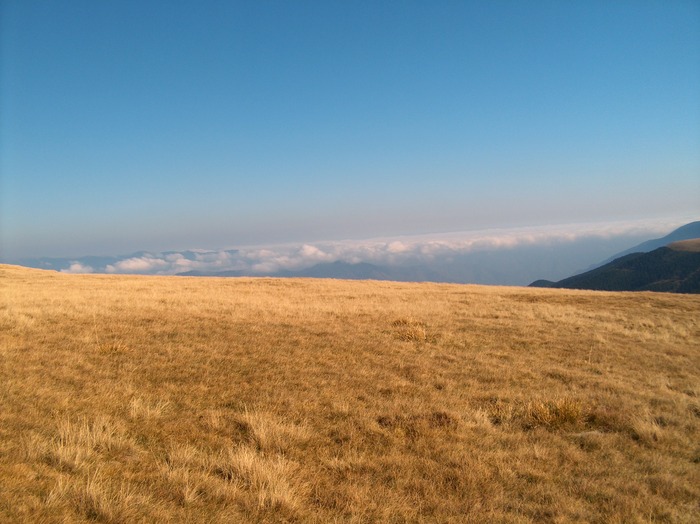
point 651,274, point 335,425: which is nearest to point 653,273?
point 651,274

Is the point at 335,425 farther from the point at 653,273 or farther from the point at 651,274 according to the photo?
the point at 653,273

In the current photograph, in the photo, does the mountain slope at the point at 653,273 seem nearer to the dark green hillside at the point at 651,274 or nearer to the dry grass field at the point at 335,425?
the dark green hillside at the point at 651,274

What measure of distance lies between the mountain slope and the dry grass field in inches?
6382

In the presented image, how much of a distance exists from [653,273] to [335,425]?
201 metres

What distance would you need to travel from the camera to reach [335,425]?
704 cm

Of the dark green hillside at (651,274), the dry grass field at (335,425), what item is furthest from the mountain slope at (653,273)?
the dry grass field at (335,425)

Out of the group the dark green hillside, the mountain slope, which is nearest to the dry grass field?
the dark green hillside

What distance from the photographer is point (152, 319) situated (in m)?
15.8

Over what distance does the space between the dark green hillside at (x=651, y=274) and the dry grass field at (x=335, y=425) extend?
159666mm

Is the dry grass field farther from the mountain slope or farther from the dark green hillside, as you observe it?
the mountain slope

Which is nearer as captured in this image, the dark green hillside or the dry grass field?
the dry grass field

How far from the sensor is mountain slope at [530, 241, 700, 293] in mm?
144875

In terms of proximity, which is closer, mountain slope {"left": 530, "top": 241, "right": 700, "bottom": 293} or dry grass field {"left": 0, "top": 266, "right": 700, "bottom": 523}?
dry grass field {"left": 0, "top": 266, "right": 700, "bottom": 523}

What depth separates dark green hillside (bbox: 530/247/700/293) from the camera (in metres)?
145
